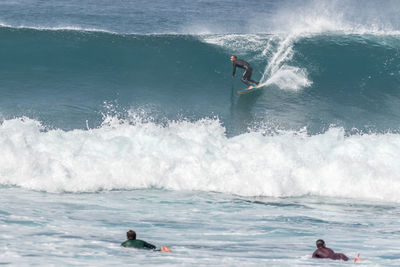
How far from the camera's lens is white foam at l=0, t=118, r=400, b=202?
1612 cm

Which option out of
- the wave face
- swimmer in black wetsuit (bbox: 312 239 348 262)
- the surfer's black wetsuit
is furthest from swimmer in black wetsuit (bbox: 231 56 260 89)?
swimmer in black wetsuit (bbox: 312 239 348 262)

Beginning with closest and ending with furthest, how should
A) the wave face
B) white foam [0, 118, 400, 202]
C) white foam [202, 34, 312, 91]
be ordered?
white foam [0, 118, 400, 202], the wave face, white foam [202, 34, 312, 91]

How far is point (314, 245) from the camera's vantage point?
490 inches

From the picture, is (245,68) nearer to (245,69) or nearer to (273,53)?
(245,69)

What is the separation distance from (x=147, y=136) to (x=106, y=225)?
4669mm

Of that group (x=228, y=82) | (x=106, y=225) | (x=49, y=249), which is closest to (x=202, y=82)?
(x=228, y=82)

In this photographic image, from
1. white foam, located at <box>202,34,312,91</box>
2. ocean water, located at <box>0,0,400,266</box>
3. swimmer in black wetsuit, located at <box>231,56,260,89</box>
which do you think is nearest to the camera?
ocean water, located at <box>0,0,400,266</box>

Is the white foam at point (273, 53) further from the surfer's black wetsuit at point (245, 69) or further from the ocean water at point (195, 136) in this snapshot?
the surfer's black wetsuit at point (245, 69)

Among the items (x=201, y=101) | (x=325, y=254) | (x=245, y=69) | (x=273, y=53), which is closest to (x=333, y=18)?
(x=273, y=53)

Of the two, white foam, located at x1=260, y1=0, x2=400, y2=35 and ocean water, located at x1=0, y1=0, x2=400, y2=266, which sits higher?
white foam, located at x1=260, y1=0, x2=400, y2=35

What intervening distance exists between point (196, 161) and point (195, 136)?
1.23 meters

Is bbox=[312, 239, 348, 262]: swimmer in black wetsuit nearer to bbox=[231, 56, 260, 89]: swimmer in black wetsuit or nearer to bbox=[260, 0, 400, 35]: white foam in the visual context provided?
bbox=[231, 56, 260, 89]: swimmer in black wetsuit

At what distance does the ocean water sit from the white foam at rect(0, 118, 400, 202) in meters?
0.04

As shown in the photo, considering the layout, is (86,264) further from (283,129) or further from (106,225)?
(283,129)
